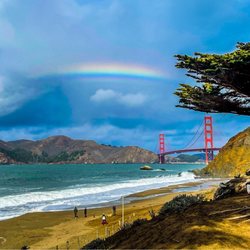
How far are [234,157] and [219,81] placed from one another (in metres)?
60.8

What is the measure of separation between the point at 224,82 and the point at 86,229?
46.7 ft

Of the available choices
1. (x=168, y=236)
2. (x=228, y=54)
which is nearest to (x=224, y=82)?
(x=228, y=54)

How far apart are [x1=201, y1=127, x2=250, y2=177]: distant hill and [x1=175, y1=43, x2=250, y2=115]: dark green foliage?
173ft

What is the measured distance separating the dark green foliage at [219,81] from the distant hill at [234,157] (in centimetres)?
5271

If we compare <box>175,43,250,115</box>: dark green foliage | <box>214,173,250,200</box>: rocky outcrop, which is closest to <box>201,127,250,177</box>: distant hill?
<box>214,173,250,200</box>: rocky outcrop

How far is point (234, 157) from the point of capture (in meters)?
69.7

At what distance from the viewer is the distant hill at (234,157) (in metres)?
66.6

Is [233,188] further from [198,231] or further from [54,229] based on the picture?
[54,229]

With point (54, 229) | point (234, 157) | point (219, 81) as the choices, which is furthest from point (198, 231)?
point (234, 157)

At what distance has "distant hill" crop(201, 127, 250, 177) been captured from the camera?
66562mm

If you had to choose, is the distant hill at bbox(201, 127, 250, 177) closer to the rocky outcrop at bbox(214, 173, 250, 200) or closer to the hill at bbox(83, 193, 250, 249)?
the rocky outcrop at bbox(214, 173, 250, 200)

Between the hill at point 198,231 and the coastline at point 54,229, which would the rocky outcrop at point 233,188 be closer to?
the hill at point 198,231

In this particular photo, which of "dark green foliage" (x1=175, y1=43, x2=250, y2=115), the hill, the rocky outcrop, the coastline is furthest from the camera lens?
the coastline

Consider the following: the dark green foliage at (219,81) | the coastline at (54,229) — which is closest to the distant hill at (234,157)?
the coastline at (54,229)
